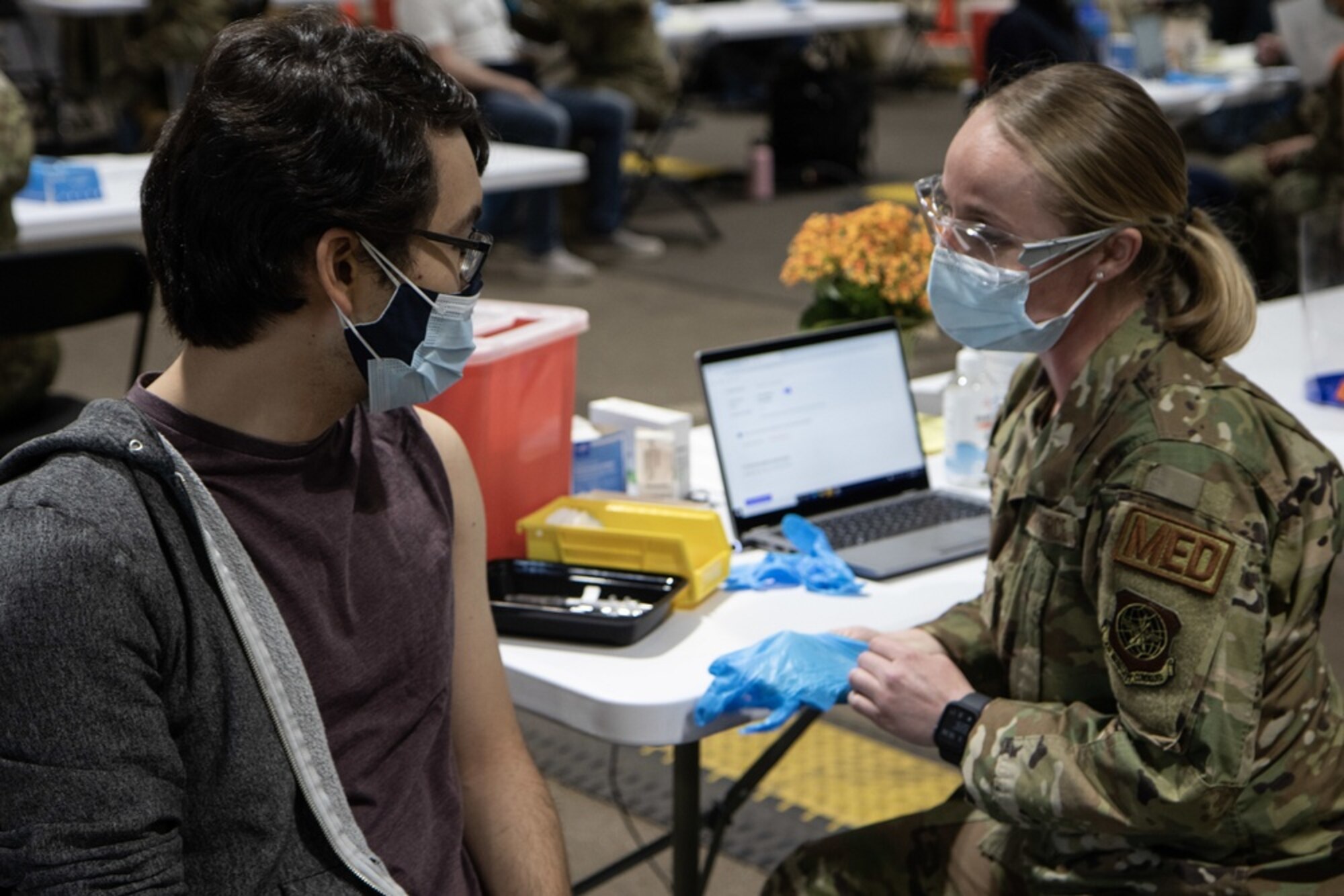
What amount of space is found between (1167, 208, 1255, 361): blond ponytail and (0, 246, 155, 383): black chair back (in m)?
2.06

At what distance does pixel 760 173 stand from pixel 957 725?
712 centimetres

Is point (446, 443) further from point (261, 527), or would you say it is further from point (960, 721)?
point (960, 721)

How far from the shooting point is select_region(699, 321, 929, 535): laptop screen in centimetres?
223

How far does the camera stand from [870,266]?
270cm

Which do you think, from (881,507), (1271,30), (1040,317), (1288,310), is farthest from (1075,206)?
(1271,30)

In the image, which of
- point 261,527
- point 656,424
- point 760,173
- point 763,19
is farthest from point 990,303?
point 763,19

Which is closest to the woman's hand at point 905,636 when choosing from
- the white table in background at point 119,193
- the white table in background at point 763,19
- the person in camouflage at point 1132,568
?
the person in camouflage at point 1132,568

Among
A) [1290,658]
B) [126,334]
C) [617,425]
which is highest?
[1290,658]

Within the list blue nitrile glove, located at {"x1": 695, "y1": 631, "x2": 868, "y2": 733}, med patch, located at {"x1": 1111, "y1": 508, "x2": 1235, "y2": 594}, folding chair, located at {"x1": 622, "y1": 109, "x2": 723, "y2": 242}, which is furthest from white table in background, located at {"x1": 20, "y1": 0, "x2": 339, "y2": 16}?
med patch, located at {"x1": 1111, "y1": 508, "x2": 1235, "y2": 594}

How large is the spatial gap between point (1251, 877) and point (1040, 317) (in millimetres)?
613

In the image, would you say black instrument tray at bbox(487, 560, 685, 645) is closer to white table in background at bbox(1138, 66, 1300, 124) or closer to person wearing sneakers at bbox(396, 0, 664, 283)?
person wearing sneakers at bbox(396, 0, 664, 283)

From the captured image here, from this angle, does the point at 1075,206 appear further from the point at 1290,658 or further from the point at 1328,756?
the point at 1328,756

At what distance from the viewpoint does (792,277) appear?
9.05 feet

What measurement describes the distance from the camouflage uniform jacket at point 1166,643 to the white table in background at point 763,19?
673 centimetres
